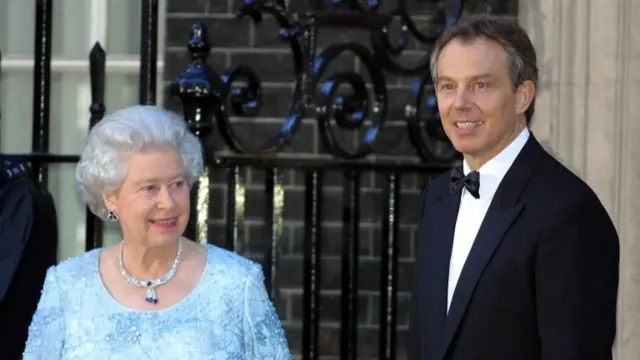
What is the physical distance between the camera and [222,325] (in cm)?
325

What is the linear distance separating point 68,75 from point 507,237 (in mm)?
3184

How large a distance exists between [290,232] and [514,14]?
1171mm

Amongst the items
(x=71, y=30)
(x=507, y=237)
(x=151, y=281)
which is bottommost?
(x=151, y=281)

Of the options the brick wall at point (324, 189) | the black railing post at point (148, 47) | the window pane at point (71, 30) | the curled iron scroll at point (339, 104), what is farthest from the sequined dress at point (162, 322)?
the window pane at point (71, 30)

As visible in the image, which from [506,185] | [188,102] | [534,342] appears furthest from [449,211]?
[188,102]

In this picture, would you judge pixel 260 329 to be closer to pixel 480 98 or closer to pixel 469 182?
pixel 469 182

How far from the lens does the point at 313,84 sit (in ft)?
13.8

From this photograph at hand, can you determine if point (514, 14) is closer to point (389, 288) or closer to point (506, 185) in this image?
point (389, 288)

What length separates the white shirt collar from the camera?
9.85 ft

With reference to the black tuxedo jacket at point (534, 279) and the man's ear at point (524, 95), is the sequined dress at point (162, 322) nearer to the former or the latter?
the black tuxedo jacket at point (534, 279)

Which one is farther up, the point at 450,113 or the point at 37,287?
the point at 450,113

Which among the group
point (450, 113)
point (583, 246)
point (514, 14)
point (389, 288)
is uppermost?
point (514, 14)

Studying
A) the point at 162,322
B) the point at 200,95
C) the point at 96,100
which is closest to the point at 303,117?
the point at 200,95

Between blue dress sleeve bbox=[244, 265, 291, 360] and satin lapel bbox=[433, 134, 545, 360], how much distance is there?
451mm
